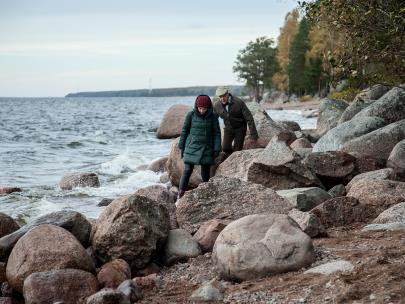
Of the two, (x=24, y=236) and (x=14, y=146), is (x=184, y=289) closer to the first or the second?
(x=24, y=236)

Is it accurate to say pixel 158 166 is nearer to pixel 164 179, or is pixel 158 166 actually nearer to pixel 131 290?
pixel 164 179

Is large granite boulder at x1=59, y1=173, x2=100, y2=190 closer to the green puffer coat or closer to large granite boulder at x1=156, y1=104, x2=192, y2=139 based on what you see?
the green puffer coat

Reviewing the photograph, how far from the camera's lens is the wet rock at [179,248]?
7.84 m

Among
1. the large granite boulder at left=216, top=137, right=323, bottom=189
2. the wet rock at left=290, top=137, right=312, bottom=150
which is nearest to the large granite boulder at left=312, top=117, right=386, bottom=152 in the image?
the wet rock at left=290, top=137, right=312, bottom=150

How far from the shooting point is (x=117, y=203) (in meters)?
7.90

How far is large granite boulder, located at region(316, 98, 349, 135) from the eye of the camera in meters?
22.7

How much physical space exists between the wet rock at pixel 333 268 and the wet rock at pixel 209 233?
1.91 metres

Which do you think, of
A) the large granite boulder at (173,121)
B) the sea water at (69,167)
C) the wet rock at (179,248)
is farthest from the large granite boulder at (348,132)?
the large granite boulder at (173,121)

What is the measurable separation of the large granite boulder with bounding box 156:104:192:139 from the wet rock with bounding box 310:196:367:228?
64.1 ft

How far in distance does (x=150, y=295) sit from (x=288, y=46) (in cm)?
7899

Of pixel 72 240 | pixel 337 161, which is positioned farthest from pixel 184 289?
pixel 337 161

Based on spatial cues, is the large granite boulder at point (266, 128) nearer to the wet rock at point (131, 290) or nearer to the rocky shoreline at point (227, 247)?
the rocky shoreline at point (227, 247)

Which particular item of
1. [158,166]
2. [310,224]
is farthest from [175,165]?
[310,224]

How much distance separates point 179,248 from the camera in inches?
312
